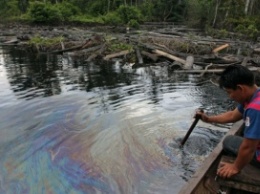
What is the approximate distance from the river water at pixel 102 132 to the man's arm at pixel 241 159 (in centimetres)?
228

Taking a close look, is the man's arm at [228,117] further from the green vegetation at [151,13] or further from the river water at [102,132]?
the green vegetation at [151,13]

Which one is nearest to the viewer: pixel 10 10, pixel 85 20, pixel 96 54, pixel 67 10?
pixel 96 54

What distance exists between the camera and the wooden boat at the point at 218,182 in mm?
3383

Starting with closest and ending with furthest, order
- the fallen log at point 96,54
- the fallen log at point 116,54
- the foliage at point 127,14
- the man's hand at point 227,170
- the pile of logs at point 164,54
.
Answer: the man's hand at point 227,170, the pile of logs at point 164,54, the fallen log at point 116,54, the fallen log at point 96,54, the foliage at point 127,14

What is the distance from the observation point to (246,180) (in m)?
3.37

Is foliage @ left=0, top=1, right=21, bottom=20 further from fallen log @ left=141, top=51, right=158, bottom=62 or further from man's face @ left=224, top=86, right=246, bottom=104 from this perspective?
man's face @ left=224, top=86, right=246, bottom=104

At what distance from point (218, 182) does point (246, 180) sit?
1.17ft

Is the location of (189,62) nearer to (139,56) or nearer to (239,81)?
(139,56)

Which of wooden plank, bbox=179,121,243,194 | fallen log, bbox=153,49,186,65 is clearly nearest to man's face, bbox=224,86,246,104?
wooden plank, bbox=179,121,243,194

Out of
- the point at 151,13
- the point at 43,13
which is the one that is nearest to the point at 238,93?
the point at 43,13

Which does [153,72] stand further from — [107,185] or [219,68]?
[107,185]

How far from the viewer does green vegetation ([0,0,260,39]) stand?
37750 millimetres

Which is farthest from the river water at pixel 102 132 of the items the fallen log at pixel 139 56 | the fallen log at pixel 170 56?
the fallen log at pixel 139 56

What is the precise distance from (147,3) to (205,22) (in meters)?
15.3
